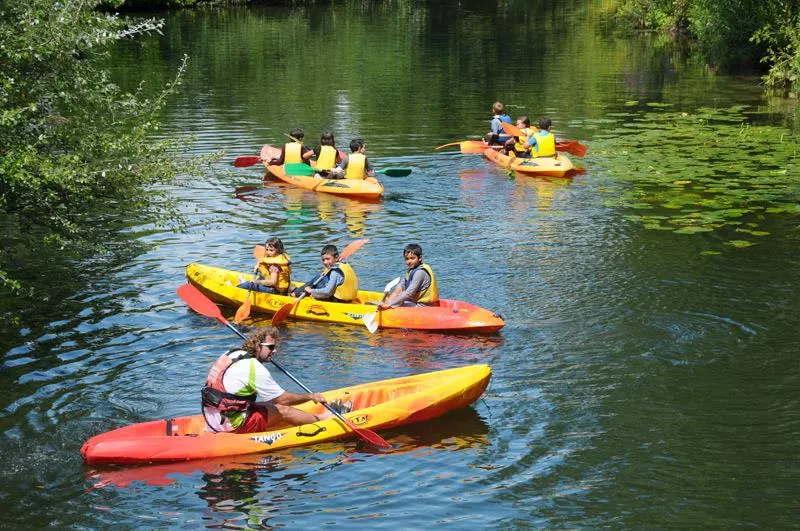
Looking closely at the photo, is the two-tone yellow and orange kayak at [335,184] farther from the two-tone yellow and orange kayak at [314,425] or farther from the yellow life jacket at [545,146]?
the two-tone yellow and orange kayak at [314,425]

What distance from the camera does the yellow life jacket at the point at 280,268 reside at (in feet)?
48.2

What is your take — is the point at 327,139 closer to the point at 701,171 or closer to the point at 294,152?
the point at 294,152

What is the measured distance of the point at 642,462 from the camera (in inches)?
405

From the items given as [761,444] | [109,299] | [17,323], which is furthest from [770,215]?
[17,323]

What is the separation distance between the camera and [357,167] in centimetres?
2125

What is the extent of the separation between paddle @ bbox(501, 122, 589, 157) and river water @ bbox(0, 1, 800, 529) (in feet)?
1.16

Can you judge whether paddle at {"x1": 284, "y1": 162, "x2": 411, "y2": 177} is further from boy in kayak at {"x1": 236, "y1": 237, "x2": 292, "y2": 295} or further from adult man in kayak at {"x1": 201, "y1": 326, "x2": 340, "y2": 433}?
adult man in kayak at {"x1": 201, "y1": 326, "x2": 340, "y2": 433}

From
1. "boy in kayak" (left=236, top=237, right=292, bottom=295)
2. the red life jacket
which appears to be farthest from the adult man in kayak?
"boy in kayak" (left=236, top=237, right=292, bottom=295)

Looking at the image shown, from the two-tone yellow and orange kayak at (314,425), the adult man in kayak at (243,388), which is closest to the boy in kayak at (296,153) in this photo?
the two-tone yellow and orange kayak at (314,425)

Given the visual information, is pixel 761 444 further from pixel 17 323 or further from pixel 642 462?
pixel 17 323

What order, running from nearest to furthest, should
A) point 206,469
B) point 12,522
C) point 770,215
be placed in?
point 12,522 → point 206,469 → point 770,215

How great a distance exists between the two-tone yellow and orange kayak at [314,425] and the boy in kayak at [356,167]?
10.2 m

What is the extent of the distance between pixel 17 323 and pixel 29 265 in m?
3.28

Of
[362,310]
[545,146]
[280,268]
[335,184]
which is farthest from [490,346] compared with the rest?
[545,146]
